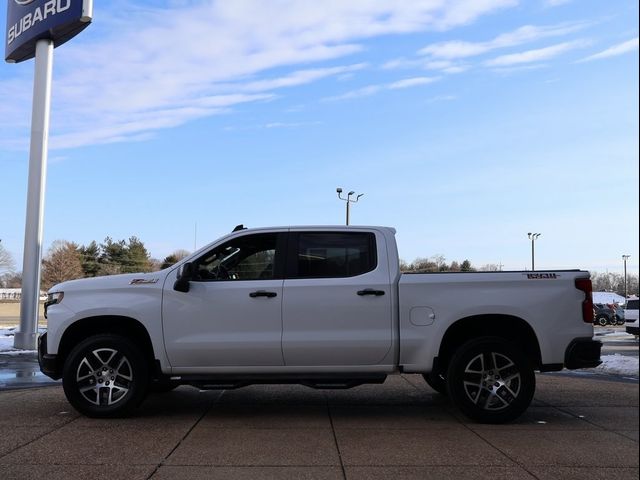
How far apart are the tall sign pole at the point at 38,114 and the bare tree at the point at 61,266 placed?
47.3m

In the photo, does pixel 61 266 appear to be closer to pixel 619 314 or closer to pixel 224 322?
pixel 619 314

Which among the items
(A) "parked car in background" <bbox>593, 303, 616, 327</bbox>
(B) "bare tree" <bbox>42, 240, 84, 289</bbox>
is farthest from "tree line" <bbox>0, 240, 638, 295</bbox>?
(A) "parked car in background" <bbox>593, 303, 616, 327</bbox>

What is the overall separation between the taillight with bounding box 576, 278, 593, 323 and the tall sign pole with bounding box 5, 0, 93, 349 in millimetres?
12946

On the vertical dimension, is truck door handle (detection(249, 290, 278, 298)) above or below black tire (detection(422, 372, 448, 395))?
above

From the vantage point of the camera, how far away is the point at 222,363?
607 cm

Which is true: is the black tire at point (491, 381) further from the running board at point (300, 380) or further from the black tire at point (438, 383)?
the black tire at point (438, 383)

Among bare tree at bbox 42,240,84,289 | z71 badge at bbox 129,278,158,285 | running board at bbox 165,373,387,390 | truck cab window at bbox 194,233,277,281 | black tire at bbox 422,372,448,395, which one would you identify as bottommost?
black tire at bbox 422,372,448,395

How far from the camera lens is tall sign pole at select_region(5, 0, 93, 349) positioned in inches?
578

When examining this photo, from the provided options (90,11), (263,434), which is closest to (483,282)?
(263,434)

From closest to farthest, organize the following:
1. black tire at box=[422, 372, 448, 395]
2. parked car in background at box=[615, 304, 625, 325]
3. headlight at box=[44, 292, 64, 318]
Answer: headlight at box=[44, 292, 64, 318]
black tire at box=[422, 372, 448, 395]
parked car in background at box=[615, 304, 625, 325]

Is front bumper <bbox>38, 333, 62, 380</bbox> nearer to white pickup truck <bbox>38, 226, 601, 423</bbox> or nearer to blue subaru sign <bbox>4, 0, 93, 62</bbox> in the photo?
white pickup truck <bbox>38, 226, 601, 423</bbox>

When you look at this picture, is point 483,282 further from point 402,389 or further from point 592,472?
point 402,389

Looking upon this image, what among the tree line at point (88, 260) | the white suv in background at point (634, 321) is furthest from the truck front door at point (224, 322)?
the tree line at point (88, 260)

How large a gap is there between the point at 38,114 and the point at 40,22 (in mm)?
2483
